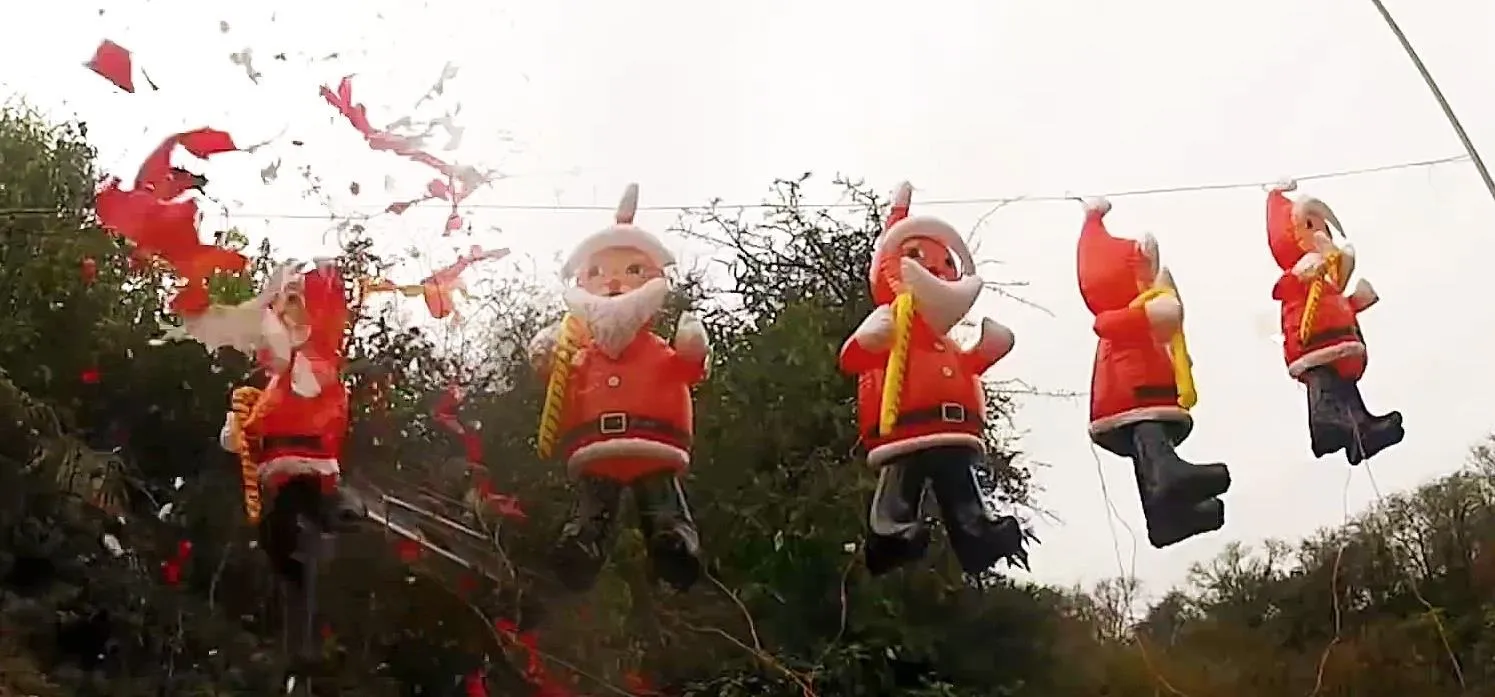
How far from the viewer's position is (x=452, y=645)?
13.2 ft

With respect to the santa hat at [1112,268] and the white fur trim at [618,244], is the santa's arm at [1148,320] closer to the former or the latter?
the santa hat at [1112,268]

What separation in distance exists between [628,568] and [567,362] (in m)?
1.03

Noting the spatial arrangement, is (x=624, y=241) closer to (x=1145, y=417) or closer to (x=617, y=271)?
(x=617, y=271)

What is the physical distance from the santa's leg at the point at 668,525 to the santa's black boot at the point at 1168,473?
830 mm

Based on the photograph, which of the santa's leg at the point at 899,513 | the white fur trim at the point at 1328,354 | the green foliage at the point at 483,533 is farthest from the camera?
the green foliage at the point at 483,533

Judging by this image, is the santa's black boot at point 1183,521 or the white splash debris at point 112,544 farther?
the white splash debris at point 112,544

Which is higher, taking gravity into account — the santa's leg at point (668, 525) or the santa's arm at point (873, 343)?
the santa's arm at point (873, 343)

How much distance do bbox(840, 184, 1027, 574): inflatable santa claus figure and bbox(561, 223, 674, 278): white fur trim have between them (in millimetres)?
396

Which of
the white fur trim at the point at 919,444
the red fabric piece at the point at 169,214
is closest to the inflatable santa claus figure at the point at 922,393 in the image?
the white fur trim at the point at 919,444

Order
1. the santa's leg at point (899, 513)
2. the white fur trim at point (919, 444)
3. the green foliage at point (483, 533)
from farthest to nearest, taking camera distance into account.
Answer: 1. the green foliage at point (483, 533)
2. the santa's leg at point (899, 513)
3. the white fur trim at point (919, 444)

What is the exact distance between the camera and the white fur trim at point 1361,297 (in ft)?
10.4

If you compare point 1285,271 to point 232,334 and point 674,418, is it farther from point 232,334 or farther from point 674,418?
point 232,334

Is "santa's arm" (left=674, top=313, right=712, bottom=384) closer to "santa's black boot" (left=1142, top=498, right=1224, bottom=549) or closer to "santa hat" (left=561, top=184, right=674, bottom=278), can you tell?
"santa hat" (left=561, top=184, right=674, bottom=278)

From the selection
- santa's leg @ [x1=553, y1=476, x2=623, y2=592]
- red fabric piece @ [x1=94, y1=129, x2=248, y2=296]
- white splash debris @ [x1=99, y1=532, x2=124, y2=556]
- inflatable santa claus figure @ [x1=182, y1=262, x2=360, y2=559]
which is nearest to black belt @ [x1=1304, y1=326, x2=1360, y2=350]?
santa's leg @ [x1=553, y1=476, x2=623, y2=592]
